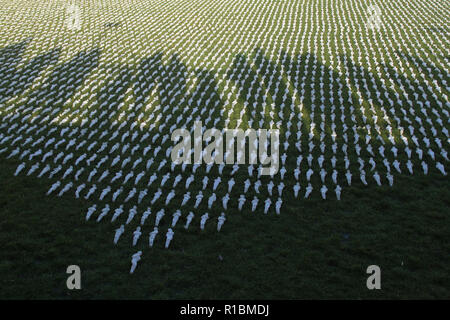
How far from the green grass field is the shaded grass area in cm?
3

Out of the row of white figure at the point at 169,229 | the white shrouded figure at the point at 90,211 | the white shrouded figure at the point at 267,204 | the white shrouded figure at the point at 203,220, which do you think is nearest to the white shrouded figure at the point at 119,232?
the row of white figure at the point at 169,229

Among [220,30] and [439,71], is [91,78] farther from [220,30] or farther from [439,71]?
[439,71]

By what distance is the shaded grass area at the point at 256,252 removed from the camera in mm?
6754

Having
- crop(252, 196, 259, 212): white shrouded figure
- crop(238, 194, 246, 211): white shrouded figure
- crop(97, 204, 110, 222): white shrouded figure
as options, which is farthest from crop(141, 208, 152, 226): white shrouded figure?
crop(252, 196, 259, 212): white shrouded figure

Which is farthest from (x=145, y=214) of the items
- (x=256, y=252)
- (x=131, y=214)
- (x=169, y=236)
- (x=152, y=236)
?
(x=256, y=252)

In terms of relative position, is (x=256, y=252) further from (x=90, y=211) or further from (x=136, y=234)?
(x=90, y=211)

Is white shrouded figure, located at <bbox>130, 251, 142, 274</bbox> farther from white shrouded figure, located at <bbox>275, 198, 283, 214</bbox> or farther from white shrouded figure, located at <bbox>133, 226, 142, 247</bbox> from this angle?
white shrouded figure, located at <bbox>275, 198, 283, 214</bbox>

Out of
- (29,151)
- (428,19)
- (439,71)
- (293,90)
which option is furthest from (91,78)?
(428,19)

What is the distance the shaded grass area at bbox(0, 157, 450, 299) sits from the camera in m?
6.75

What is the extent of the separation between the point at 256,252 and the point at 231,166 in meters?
3.34

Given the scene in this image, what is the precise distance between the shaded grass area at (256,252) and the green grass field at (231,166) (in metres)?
0.03

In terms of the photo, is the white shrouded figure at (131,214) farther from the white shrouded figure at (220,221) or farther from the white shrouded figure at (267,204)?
the white shrouded figure at (267,204)

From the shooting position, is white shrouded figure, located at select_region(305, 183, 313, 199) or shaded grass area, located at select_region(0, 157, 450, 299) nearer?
shaded grass area, located at select_region(0, 157, 450, 299)

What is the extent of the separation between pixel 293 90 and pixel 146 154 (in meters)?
6.62
